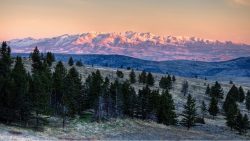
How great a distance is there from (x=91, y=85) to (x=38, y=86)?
3136 cm

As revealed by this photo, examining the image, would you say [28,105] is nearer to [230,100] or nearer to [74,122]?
[74,122]

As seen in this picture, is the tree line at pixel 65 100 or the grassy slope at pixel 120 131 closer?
the grassy slope at pixel 120 131

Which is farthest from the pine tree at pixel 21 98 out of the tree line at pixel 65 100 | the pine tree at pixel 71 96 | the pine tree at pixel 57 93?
the pine tree at pixel 57 93

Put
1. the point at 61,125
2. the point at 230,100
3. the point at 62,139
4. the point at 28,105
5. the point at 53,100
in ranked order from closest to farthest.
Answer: the point at 62,139 < the point at 28,105 < the point at 61,125 < the point at 53,100 < the point at 230,100

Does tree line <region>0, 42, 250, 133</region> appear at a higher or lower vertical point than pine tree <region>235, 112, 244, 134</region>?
higher

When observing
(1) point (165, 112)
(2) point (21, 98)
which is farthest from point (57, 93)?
(1) point (165, 112)

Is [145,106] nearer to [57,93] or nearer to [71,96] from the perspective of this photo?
[57,93]

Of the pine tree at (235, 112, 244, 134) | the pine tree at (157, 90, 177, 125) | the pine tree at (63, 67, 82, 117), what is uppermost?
the pine tree at (63, 67, 82, 117)

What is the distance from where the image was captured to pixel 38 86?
7719 cm

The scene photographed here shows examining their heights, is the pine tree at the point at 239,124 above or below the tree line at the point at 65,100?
below

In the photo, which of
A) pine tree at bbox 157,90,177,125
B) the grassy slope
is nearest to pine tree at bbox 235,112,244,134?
the grassy slope

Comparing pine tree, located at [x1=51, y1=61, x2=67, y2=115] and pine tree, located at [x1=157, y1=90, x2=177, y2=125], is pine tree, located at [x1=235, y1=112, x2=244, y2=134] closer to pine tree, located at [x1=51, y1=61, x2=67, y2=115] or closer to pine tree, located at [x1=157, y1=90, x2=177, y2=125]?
pine tree, located at [x1=157, y1=90, x2=177, y2=125]

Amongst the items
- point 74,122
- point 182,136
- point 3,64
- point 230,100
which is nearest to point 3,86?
point 3,64

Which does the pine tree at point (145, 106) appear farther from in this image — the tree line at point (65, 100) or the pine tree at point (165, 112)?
the pine tree at point (165, 112)
